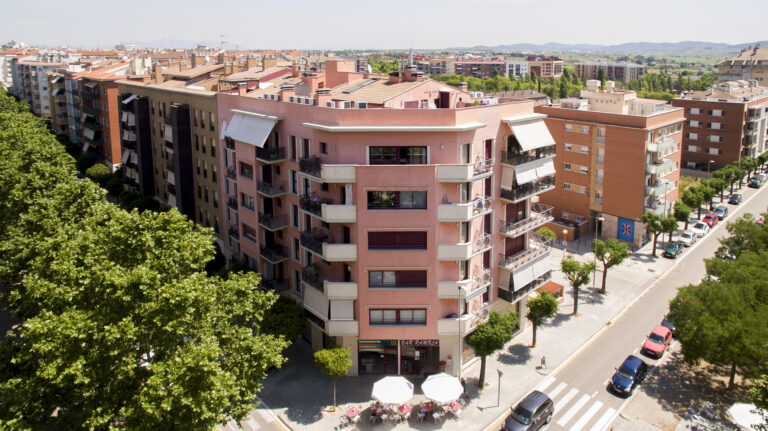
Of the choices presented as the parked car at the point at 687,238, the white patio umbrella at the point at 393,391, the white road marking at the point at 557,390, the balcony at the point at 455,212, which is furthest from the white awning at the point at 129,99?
the parked car at the point at 687,238

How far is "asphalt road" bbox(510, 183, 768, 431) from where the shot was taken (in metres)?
35.1

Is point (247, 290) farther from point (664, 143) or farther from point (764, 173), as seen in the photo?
point (764, 173)

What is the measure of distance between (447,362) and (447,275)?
644cm

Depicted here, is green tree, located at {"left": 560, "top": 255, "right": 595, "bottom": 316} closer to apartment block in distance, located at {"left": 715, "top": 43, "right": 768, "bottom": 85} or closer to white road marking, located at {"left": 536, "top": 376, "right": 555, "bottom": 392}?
white road marking, located at {"left": 536, "top": 376, "right": 555, "bottom": 392}

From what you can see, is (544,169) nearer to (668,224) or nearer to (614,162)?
(668,224)

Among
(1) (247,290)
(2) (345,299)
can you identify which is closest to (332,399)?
(2) (345,299)

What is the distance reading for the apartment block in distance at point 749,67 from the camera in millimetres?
132500

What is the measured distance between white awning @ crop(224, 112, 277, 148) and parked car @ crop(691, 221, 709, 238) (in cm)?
5546

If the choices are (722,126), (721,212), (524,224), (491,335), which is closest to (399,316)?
(491,335)

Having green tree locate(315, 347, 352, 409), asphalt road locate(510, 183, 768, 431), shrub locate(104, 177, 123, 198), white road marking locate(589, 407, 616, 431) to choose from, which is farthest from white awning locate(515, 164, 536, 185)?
shrub locate(104, 177, 123, 198)

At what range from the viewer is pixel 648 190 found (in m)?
62.9

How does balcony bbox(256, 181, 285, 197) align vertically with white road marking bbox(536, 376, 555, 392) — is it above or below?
above

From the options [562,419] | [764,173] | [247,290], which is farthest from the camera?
[764,173]

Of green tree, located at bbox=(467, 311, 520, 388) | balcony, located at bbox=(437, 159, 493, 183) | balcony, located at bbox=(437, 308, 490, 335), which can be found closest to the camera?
balcony, located at bbox=(437, 159, 493, 183)
